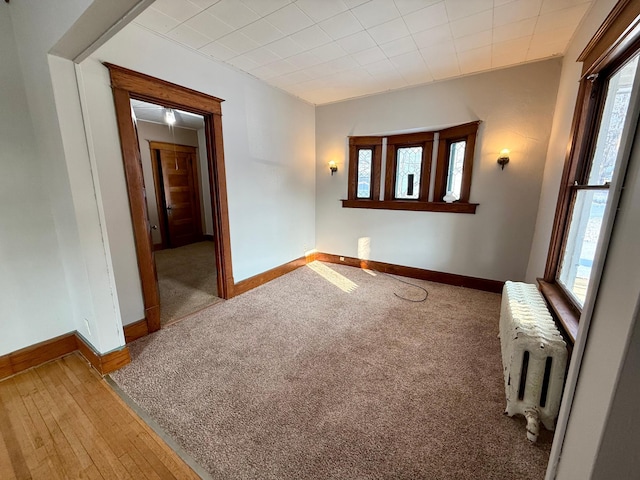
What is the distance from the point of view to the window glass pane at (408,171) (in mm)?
3826

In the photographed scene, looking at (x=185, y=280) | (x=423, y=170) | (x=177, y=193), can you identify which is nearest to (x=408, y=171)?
(x=423, y=170)

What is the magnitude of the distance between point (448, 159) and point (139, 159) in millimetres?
3725

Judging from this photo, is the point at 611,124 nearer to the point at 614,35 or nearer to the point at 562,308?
the point at 614,35

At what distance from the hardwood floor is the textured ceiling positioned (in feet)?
9.49

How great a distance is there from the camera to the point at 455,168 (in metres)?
3.53

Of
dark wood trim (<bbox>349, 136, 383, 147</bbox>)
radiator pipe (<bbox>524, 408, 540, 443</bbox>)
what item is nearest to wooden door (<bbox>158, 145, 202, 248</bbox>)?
dark wood trim (<bbox>349, 136, 383, 147</bbox>)

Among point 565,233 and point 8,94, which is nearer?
point 8,94

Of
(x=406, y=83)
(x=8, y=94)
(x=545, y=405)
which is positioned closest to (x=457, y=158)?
(x=406, y=83)

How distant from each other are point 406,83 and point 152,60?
2990 millimetres

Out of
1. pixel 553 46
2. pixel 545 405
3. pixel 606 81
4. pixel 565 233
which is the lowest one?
pixel 545 405

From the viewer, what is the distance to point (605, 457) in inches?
27.6

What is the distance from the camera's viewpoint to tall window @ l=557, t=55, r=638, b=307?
1600 millimetres

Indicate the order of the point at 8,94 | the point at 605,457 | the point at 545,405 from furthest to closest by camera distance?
the point at 8,94
the point at 545,405
the point at 605,457

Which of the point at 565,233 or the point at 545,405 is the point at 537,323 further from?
the point at 565,233
